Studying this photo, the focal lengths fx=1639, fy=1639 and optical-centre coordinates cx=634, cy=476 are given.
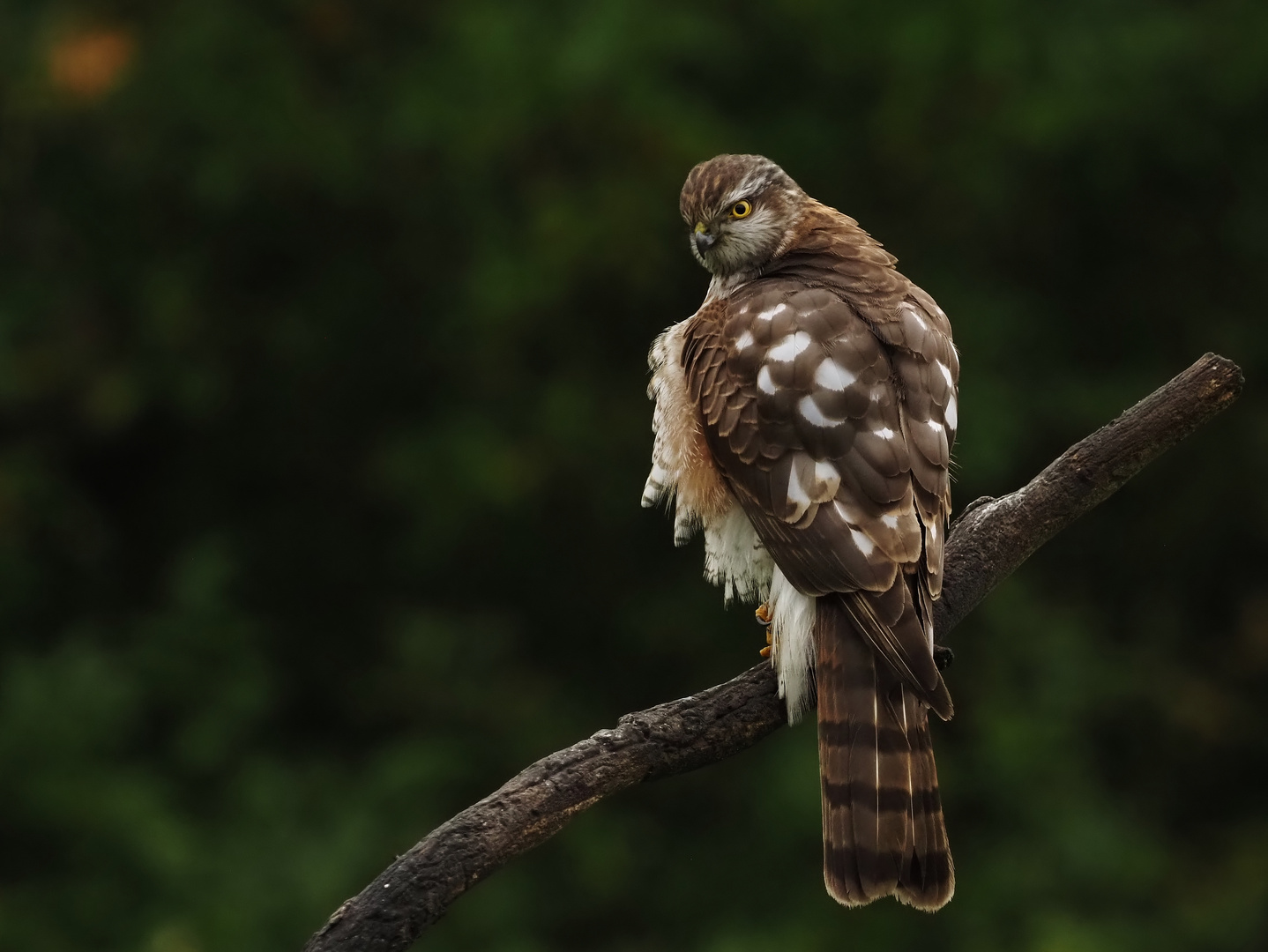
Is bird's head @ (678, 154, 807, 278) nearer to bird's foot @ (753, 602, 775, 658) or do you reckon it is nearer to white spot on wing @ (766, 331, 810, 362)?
white spot on wing @ (766, 331, 810, 362)

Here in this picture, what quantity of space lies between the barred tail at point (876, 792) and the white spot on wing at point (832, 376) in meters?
0.56

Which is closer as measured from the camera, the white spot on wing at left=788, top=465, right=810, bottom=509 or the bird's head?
the white spot on wing at left=788, top=465, right=810, bottom=509

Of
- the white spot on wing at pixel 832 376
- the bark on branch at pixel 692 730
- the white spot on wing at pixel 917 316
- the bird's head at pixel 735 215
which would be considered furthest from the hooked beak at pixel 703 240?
the bark on branch at pixel 692 730

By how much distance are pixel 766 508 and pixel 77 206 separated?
503 cm

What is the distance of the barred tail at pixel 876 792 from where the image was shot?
2.94 m

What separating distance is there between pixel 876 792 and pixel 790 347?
3.08 feet

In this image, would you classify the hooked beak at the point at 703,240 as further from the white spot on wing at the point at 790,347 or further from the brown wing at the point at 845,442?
the white spot on wing at the point at 790,347

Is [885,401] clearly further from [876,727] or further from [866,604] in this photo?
[876,727]

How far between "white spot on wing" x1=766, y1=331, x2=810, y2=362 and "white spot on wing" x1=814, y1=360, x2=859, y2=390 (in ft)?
0.21

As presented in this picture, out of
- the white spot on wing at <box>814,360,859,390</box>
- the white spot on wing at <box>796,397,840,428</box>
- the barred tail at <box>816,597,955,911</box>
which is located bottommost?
the barred tail at <box>816,597,955,911</box>

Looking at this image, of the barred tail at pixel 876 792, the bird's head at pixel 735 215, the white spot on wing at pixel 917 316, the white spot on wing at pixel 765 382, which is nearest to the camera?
the barred tail at pixel 876 792

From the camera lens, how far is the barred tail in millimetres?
2936

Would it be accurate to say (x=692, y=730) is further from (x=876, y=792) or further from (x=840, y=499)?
(x=840, y=499)

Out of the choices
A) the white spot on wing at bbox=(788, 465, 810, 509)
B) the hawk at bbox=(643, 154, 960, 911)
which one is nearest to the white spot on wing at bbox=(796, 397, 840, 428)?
the hawk at bbox=(643, 154, 960, 911)
